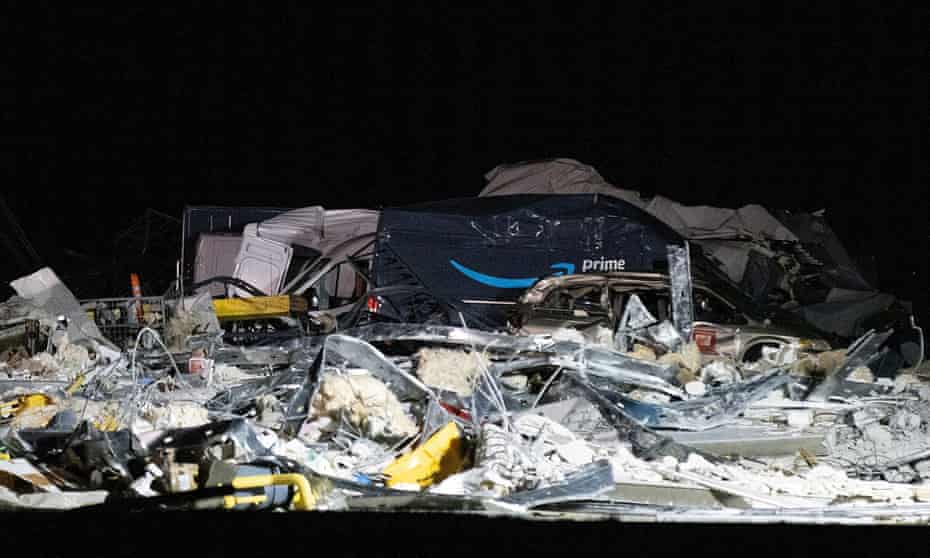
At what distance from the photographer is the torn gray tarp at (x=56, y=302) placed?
7438 mm

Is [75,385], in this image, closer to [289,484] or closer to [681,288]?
[289,484]

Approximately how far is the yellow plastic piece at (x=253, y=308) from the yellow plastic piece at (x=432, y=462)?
3545mm

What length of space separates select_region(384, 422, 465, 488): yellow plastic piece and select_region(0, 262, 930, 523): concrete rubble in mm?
12

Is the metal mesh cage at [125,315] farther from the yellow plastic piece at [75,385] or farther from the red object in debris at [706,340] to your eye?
the red object in debris at [706,340]

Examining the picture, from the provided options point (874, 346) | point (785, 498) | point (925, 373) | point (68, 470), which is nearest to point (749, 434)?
point (785, 498)

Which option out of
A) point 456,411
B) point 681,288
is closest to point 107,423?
point 456,411

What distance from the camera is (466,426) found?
5.43 metres

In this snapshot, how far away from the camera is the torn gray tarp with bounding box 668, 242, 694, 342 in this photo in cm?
748

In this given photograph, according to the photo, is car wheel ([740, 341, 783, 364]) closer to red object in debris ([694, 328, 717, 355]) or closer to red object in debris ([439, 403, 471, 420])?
red object in debris ([694, 328, 717, 355])

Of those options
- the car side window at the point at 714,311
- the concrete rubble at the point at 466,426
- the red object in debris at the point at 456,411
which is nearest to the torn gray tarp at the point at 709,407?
the concrete rubble at the point at 466,426

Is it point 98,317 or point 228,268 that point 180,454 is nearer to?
point 98,317

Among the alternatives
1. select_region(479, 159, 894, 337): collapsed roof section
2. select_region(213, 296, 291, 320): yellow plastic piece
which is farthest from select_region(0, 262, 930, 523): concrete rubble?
select_region(479, 159, 894, 337): collapsed roof section

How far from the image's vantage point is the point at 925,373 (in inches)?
274

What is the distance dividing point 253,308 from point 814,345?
4454mm
